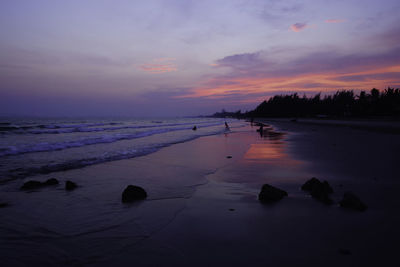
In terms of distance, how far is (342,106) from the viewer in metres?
82.8

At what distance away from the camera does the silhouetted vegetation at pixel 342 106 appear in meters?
55.7

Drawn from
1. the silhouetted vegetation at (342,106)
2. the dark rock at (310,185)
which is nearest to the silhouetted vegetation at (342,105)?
the silhouetted vegetation at (342,106)

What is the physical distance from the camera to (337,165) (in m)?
7.70

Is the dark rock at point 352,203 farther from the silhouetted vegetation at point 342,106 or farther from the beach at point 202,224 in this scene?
the silhouetted vegetation at point 342,106

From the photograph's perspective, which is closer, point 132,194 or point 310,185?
point 132,194

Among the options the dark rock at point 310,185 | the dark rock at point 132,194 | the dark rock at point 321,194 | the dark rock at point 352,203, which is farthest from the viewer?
the dark rock at point 310,185

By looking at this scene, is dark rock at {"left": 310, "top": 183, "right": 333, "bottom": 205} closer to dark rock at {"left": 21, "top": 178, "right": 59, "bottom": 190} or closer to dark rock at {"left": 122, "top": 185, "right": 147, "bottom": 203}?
dark rock at {"left": 122, "top": 185, "right": 147, "bottom": 203}

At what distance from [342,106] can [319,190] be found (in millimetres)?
93372

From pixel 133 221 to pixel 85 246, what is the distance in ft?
2.86

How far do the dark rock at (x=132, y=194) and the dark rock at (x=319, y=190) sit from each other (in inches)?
142

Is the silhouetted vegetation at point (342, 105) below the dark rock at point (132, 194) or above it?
above

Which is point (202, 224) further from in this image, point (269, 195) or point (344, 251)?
point (344, 251)

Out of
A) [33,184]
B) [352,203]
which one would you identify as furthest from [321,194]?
[33,184]

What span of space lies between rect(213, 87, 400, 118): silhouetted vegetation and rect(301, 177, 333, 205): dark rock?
60.2 metres
